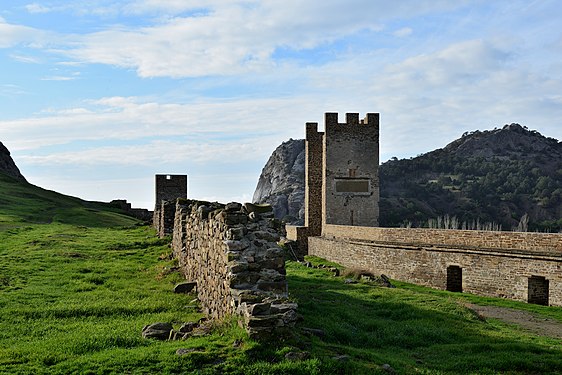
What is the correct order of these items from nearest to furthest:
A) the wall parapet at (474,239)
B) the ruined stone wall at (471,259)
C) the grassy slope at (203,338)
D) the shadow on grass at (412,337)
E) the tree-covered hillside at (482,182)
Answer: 1. the grassy slope at (203,338)
2. the shadow on grass at (412,337)
3. the ruined stone wall at (471,259)
4. the wall parapet at (474,239)
5. the tree-covered hillside at (482,182)

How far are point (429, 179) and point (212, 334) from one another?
112m

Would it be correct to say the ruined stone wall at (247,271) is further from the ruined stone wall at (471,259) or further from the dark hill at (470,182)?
the dark hill at (470,182)

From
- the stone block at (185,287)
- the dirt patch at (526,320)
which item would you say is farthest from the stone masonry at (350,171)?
the stone block at (185,287)

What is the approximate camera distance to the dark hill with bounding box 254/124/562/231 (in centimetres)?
9081

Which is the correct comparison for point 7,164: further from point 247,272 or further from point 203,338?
point 203,338

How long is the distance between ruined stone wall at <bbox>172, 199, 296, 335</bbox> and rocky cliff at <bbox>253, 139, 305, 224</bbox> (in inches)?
3482

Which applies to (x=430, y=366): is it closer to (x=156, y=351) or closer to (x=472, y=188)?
(x=156, y=351)

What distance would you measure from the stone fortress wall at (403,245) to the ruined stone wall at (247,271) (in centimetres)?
1236

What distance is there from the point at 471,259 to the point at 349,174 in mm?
20349

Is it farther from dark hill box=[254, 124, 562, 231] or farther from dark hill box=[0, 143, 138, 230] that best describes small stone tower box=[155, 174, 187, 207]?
dark hill box=[254, 124, 562, 231]

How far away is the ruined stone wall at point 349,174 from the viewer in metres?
41.4

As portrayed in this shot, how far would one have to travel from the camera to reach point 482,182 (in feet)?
347

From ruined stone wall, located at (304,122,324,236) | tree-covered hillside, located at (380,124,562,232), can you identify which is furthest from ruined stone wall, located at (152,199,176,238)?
tree-covered hillside, located at (380,124,562,232)

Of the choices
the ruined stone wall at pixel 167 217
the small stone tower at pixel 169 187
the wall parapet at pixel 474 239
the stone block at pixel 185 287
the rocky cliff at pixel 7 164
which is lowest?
the stone block at pixel 185 287
